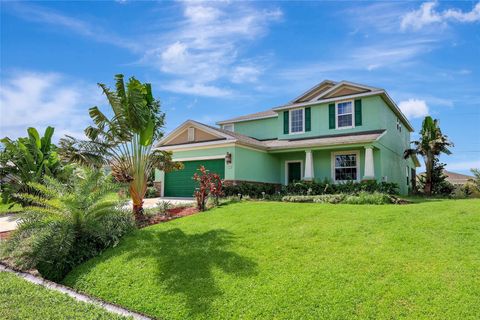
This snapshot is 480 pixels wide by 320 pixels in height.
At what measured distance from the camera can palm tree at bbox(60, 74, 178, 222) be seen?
10.6 metres

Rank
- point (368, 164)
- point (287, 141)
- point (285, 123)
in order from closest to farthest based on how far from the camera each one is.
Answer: point (368, 164) → point (287, 141) → point (285, 123)

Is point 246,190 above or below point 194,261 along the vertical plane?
above

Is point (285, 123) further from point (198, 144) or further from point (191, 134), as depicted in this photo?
point (191, 134)

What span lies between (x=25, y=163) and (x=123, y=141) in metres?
6.56

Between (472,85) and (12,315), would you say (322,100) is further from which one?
(12,315)

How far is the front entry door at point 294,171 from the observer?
68.8 feet

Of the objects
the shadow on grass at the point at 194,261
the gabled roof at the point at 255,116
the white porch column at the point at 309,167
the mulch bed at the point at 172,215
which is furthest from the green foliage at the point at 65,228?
the gabled roof at the point at 255,116

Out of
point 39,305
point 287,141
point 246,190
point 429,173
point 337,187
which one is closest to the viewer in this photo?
point 39,305

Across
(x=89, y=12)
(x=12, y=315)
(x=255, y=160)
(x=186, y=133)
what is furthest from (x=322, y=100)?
(x=12, y=315)

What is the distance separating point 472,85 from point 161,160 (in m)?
17.2

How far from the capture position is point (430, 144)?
19469mm

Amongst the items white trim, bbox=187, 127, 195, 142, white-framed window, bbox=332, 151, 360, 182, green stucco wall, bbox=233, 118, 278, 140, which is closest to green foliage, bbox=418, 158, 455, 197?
white-framed window, bbox=332, 151, 360, 182

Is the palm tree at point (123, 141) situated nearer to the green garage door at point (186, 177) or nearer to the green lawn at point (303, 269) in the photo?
the green lawn at point (303, 269)

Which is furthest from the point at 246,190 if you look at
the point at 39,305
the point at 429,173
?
the point at 39,305
